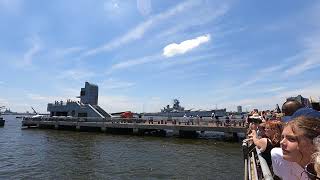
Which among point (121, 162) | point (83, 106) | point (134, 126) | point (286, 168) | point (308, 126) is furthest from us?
point (83, 106)

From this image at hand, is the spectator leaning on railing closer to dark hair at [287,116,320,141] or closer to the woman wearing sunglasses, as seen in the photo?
the woman wearing sunglasses

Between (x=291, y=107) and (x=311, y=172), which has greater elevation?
(x=291, y=107)

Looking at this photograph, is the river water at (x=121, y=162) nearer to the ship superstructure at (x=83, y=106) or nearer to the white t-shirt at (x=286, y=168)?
the white t-shirt at (x=286, y=168)

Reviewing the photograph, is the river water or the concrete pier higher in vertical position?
the concrete pier

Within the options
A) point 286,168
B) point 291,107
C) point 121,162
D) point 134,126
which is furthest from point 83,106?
point 286,168

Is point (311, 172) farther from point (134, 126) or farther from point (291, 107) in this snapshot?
point (134, 126)

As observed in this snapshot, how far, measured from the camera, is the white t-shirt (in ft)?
9.72

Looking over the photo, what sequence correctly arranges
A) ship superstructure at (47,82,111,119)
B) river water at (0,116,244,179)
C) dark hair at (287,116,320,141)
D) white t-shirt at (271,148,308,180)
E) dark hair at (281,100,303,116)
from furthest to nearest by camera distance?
ship superstructure at (47,82,111,119) → river water at (0,116,244,179) → dark hair at (281,100,303,116) → white t-shirt at (271,148,308,180) → dark hair at (287,116,320,141)

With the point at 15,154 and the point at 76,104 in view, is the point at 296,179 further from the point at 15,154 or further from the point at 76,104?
the point at 76,104

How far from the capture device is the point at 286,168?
322 cm

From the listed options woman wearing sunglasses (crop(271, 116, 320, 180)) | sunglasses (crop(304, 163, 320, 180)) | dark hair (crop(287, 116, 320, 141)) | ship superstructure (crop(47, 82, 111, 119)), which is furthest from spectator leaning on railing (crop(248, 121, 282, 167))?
ship superstructure (crop(47, 82, 111, 119))

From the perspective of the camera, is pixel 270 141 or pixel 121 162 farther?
pixel 121 162

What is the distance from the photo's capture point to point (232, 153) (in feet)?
85.4

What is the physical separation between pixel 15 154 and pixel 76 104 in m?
32.4
